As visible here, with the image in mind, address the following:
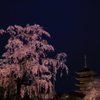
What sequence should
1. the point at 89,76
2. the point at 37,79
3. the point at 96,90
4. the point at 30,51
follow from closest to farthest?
the point at 30,51, the point at 37,79, the point at 96,90, the point at 89,76

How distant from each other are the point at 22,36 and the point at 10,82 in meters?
3.55

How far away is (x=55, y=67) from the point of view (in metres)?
13.0

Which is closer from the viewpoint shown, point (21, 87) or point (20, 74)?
point (20, 74)

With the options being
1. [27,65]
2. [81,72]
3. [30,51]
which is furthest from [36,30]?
[81,72]

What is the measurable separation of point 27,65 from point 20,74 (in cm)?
83

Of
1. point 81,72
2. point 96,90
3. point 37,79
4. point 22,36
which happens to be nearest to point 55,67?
point 37,79

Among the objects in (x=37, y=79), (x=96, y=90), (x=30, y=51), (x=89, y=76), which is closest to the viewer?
(x=30, y=51)

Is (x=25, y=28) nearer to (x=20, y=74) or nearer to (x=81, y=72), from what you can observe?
(x=20, y=74)

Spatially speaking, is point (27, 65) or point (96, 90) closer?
point (27, 65)

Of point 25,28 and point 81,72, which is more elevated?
point 25,28

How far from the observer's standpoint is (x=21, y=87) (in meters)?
13.6

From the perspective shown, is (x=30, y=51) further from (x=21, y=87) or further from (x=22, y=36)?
(x=21, y=87)

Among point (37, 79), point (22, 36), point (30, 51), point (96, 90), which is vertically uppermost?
point (22, 36)

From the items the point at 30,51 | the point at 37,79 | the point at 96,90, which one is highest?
the point at 30,51
